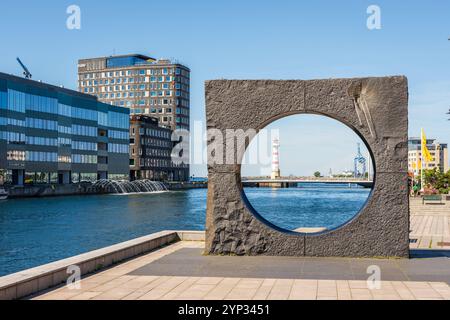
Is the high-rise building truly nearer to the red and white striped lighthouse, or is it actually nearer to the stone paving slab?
the red and white striped lighthouse

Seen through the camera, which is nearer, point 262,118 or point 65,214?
point 262,118

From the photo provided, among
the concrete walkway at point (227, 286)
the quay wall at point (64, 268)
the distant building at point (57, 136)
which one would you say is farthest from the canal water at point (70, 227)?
the distant building at point (57, 136)

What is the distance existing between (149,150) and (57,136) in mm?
42966

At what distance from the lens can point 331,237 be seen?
1296cm

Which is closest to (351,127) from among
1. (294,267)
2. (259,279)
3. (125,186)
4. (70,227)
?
(294,267)

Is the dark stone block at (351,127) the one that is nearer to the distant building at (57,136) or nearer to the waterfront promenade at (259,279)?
the waterfront promenade at (259,279)

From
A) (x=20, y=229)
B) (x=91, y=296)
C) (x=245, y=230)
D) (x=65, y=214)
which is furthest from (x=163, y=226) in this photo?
(x=91, y=296)

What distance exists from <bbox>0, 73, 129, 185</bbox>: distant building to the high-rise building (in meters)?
40.3

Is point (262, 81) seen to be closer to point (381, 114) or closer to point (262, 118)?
point (262, 118)

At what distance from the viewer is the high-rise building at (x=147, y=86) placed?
148 m

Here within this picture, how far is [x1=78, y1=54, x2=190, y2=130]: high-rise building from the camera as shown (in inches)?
5822

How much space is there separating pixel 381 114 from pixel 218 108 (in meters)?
3.55

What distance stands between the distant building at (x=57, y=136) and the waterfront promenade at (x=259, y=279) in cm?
6615

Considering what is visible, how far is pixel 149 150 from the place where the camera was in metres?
129
